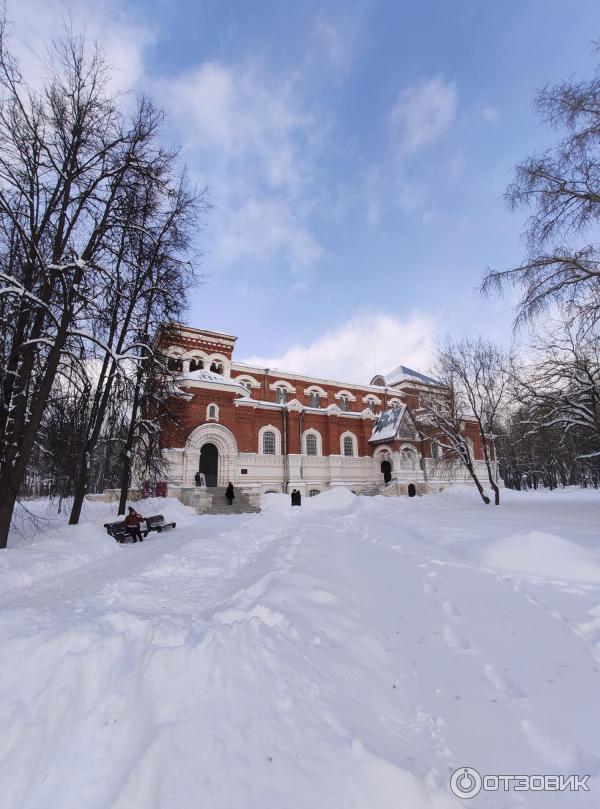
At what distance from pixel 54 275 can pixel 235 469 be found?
61.3 feet

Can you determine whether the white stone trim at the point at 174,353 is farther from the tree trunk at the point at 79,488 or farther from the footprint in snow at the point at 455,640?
the footprint in snow at the point at 455,640

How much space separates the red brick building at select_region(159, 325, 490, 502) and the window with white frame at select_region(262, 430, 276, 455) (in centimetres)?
8

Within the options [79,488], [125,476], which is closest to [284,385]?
[125,476]

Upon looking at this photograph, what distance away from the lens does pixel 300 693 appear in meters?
2.58

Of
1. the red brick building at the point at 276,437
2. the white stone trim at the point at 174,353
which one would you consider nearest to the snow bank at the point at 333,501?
the red brick building at the point at 276,437

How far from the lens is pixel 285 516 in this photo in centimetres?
1592

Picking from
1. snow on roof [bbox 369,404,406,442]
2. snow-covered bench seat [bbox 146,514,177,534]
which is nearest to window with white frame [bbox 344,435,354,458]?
snow on roof [bbox 369,404,406,442]

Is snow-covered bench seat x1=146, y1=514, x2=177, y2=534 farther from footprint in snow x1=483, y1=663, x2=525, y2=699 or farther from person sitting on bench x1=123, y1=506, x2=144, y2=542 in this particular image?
footprint in snow x1=483, y1=663, x2=525, y2=699

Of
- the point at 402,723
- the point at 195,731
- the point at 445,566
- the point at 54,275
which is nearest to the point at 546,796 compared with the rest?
the point at 402,723

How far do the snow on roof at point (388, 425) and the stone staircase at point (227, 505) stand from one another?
14.0 metres

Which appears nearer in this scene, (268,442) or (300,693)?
(300,693)

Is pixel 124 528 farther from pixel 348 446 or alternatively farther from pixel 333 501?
pixel 348 446

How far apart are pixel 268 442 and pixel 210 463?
5189 millimetres

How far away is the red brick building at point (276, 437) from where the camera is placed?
82.6 ft
